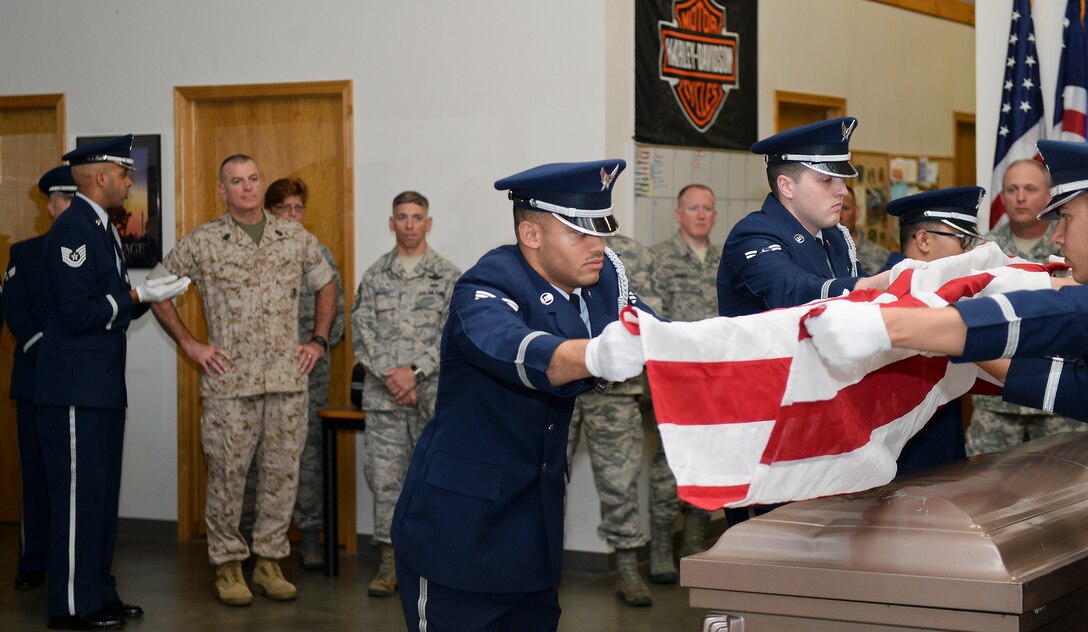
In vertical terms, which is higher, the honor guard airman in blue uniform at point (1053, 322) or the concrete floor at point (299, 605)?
the honor guard airman in blue uniform at point (1053, 322)

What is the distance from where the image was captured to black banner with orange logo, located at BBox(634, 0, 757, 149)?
6629 mm

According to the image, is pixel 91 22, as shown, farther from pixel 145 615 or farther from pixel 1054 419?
pixel 1054 419

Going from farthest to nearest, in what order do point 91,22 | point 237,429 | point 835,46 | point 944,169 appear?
point 944,169 < point 835,46 < point 91,22 < point 237,429

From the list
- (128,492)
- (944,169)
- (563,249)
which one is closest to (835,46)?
(944,169)

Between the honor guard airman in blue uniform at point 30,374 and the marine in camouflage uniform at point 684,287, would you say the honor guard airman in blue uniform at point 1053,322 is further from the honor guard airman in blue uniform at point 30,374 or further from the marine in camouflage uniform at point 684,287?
the honor guard airman in blue uniform at point 30,374

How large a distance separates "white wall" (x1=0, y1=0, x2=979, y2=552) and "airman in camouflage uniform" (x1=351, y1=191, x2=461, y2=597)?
436 millimetres

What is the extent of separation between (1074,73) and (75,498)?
4.74 metres

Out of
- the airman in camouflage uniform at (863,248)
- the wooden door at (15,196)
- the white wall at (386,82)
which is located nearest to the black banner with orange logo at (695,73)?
the white wall at (386,82)

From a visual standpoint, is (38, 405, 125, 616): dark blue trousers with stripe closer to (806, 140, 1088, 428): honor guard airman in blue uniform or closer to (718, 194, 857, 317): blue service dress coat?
(718, 194, 857, 317): blue service dress coat

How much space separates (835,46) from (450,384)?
6.47 m

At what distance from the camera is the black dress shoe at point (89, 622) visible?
5176mm

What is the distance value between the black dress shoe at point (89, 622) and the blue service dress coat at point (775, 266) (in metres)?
3.10

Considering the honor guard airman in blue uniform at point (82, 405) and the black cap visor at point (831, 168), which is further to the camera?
the honor guard airman in blue uniform at point (82, 405)

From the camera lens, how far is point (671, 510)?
6.25 meters
